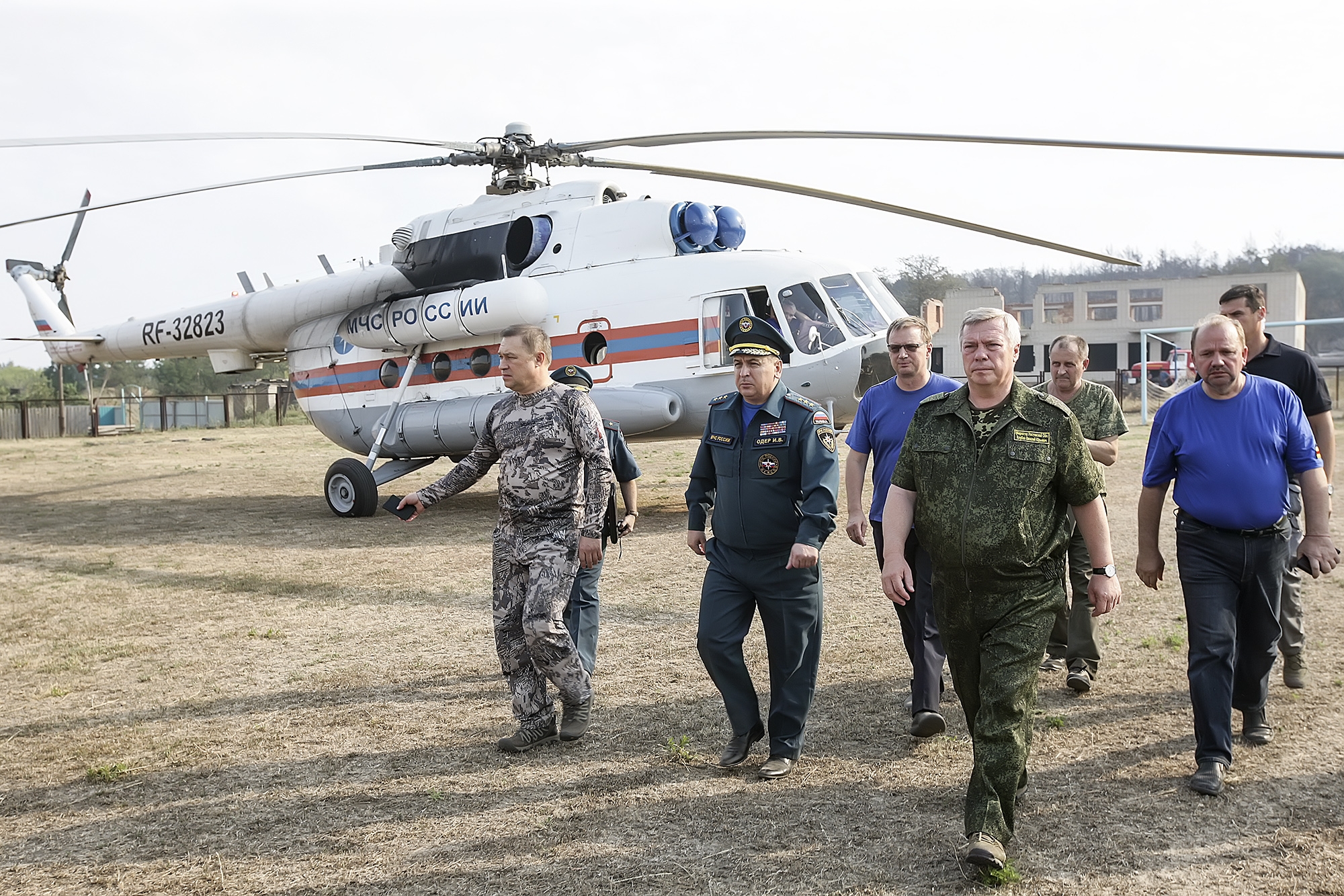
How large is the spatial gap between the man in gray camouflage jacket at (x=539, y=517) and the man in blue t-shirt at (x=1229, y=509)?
8.03 feet

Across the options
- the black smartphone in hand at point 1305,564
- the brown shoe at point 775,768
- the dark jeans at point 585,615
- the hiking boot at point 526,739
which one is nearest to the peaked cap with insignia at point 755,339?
the dark jeans at point 585,615

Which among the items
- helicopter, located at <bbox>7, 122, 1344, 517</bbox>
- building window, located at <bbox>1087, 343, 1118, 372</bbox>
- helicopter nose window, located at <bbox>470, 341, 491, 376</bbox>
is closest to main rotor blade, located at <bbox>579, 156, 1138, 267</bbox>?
helicopter, located at <bbox>7, 122, 1344, 517</bbox>

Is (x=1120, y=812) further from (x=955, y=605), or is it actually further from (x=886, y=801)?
(x=955, y=605)

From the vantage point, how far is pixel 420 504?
462 centimetres

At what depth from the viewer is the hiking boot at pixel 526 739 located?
4.54 m

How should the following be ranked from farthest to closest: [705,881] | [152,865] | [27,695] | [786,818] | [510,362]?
[27,695] → [510,362] → [786,818] → [152,865] → [705,881]

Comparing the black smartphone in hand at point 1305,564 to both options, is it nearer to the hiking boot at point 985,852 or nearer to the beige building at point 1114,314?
the hiking boot at point 985,852

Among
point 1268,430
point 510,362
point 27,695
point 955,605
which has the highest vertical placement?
point 510,362

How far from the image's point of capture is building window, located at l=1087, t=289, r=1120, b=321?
6222cm

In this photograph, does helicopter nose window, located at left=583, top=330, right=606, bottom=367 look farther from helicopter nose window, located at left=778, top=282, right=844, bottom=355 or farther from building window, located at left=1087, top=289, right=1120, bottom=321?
building window, located at left=1087, top=289, right=1120, bottom=321

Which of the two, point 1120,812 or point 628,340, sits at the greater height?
point 628,340

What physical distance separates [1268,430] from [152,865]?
14.5 feet

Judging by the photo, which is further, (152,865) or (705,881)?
(152,865)

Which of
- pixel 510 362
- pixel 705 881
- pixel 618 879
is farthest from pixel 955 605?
pixel 510 362
